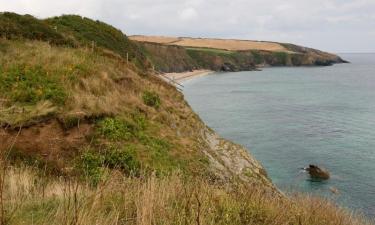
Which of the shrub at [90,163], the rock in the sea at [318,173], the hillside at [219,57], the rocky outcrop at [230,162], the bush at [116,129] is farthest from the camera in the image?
the hillside at [219,57]

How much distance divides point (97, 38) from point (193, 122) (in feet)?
57.6

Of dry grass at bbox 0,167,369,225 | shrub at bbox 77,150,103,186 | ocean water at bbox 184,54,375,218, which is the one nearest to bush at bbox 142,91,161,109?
shrub at bbox 77,150,103,186

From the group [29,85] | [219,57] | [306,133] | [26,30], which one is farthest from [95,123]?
[219,57]

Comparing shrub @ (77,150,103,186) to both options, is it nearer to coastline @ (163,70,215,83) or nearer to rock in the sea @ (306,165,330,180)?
rock in the sea @ (306,165,330,180)

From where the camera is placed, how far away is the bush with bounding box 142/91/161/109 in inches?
720

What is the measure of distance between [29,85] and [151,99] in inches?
211

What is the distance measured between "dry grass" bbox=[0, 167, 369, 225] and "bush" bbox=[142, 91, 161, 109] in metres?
11.7

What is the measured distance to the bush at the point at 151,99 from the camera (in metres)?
18.3

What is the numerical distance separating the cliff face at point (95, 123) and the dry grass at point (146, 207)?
4110 mm

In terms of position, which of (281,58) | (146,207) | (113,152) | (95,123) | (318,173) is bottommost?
(318,173)

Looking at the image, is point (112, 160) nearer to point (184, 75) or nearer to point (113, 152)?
point (113, 152)

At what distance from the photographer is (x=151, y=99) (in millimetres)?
18406

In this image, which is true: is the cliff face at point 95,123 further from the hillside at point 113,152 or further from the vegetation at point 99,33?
the vegetation at point 99,33

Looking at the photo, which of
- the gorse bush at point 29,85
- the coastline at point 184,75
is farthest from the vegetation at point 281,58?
the gorse bush at point 29,85
